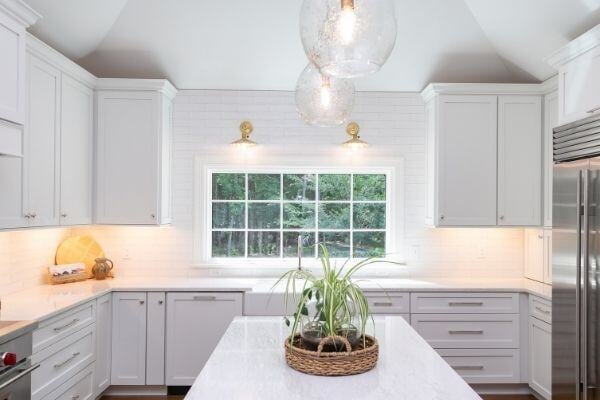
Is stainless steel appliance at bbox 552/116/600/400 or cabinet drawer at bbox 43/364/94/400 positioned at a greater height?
stainless steel appliance at bbox 552/116/600/400

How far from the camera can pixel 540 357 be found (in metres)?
3.83

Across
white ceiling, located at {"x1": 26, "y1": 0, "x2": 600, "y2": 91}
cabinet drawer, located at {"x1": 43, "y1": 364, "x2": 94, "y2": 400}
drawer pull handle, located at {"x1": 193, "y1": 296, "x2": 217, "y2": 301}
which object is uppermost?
white ceiling, located at {"x1": 26, "y1": 0, "x2": 600, "y2": 91}

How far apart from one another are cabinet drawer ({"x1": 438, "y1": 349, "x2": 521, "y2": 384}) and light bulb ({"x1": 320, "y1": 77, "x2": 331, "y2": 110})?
2690mm

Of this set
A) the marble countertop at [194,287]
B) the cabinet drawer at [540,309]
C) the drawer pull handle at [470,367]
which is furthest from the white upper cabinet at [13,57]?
the cabinet drawer at [540,309]

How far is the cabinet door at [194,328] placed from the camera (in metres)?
3.95

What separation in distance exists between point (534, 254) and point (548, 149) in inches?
37.4

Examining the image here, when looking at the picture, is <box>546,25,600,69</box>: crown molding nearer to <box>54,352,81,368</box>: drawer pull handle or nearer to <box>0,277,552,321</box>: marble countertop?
<box>0,277,552,321</box>: marble countertop

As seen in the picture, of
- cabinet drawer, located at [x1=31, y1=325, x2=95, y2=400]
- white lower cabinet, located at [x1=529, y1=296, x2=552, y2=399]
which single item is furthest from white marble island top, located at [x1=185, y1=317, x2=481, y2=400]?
white lower cabinet, located at [x1=529, y1=296, x2=552, y2=399]

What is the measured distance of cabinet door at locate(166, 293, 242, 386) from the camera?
3.95m

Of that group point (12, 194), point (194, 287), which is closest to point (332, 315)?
point (12, 194)

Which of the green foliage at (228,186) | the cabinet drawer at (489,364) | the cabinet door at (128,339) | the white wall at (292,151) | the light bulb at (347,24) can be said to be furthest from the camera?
the green foliage at (228,186)

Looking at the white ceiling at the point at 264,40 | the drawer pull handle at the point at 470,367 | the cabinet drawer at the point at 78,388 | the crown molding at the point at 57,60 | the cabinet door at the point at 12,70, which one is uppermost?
the white ceiling at the point at 264,40

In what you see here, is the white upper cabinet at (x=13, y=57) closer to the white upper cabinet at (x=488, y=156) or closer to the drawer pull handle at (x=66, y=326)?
the drawer pull handle at (x=66, y=326)

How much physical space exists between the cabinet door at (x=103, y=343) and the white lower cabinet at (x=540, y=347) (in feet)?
11.1
